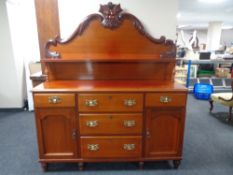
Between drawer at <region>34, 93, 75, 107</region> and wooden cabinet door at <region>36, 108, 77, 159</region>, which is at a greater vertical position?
drawer at <region>34, 93, 75, 107</region>

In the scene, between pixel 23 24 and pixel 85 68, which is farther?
pixel 23 24

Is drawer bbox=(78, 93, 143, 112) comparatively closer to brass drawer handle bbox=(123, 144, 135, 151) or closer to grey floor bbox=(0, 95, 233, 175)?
brass drawer handle bbox=(123, 144, 135, 151)

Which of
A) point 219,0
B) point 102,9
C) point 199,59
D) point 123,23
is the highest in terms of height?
point 219,0

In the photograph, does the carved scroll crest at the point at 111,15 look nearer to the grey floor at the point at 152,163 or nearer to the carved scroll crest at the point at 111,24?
the carved scroll crest at the point at 111,24

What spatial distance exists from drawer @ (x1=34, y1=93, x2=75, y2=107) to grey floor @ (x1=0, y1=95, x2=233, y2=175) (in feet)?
2.47

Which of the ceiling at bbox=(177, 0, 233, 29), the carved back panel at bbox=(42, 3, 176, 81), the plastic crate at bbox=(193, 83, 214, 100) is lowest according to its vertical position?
the plastic crate at bbox=(193, 83, 214, 100)

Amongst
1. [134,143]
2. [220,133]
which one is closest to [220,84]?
[220,133]

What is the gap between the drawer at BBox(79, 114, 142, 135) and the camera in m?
1.79

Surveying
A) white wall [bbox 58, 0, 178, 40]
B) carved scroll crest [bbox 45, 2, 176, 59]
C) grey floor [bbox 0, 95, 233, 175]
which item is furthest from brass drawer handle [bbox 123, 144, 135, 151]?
white wall [bbox 58, 0, 178, 40]

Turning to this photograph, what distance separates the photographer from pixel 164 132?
1.87 m

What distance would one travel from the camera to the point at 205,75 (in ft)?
18.4

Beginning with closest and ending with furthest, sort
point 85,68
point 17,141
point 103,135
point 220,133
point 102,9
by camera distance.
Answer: point 103,135 → point 102,9 → point 85,68 → point 17,141 → point 220,133

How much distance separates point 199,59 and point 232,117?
230cm

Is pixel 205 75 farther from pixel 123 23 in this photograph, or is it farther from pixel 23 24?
pixel 23 24
